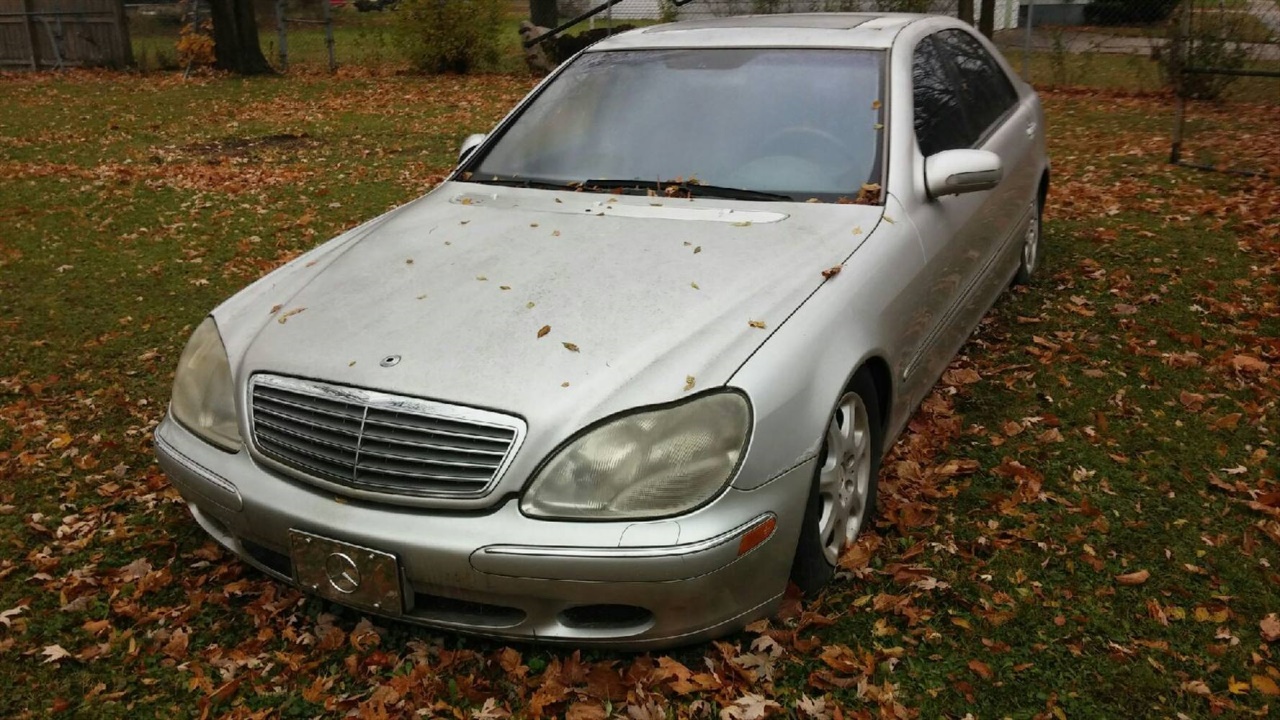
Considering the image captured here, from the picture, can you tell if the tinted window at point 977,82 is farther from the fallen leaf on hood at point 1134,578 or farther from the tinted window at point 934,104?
the fallen leaf on hood at point 1134,578

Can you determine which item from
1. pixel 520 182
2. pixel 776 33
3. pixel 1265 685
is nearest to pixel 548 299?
pixel 520 182

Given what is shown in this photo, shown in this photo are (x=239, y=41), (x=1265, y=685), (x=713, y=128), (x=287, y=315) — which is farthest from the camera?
(x=239, y=41)

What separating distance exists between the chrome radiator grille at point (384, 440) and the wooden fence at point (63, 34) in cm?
1836

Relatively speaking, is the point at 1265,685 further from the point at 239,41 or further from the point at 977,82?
the point at 239,41

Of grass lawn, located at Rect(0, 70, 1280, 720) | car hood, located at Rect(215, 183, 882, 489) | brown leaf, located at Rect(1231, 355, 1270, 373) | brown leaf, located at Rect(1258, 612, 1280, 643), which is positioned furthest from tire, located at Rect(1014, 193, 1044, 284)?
brown leaf, located at Rect(1258, 612, 1280, 643)

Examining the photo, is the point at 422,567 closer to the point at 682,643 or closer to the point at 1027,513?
the point at 682,643

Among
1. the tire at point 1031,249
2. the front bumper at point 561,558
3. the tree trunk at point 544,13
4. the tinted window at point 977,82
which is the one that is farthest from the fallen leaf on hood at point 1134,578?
the tree trunk at point 544,13

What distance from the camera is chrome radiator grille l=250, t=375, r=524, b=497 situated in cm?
249

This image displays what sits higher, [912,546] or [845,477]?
[845,477]

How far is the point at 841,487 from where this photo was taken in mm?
3076

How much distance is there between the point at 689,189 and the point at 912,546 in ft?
4.58

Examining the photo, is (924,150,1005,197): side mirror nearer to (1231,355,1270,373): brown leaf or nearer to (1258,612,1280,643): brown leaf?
(1258,612,1280,643): brown leaf

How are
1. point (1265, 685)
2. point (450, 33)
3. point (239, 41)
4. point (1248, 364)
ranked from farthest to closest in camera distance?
point (450, 33)
point (239, 41)
point (1248, 364)
point (1265, 685)

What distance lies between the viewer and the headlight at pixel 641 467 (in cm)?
245
